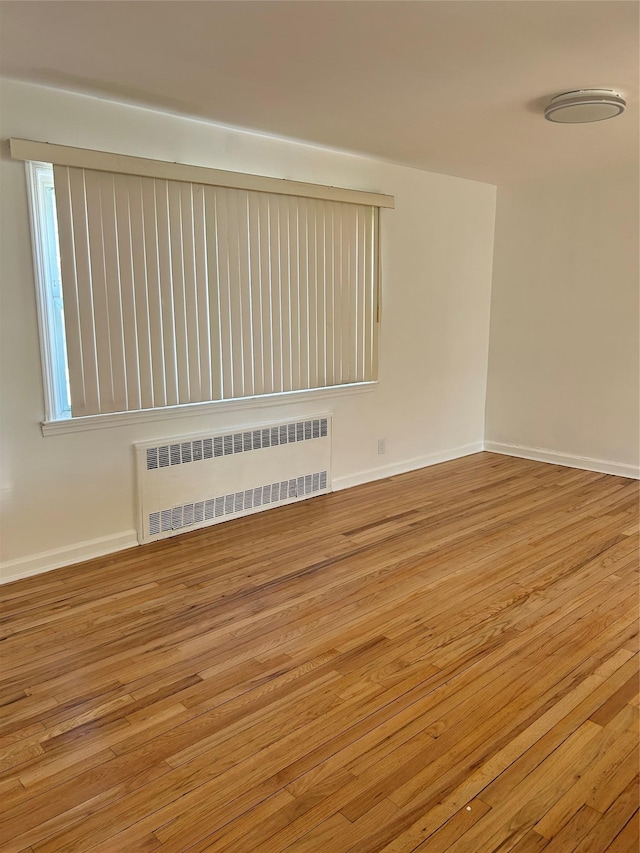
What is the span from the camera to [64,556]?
3.38 meters

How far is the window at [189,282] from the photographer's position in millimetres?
3203

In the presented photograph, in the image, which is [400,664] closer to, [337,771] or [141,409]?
[337,771]

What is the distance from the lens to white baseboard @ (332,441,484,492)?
477 centimetres

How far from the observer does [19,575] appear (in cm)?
322

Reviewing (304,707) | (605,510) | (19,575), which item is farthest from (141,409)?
(605,510)

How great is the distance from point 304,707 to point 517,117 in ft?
10.7

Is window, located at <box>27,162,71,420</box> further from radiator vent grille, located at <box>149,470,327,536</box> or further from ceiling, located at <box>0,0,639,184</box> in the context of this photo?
radiator vent grille, located at <box>149,470,327,536</box>

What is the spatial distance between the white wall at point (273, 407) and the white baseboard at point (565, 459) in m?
0.27

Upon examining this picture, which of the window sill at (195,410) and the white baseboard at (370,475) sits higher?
the window sill at (195,410)

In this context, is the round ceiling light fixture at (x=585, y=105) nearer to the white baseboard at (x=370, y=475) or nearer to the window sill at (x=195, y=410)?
the window sill at (x=195, y=410)

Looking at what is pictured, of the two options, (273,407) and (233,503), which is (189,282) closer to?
(273,407)

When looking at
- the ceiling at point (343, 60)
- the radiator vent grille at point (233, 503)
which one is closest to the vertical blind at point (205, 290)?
the ceiling at point (343, 60)

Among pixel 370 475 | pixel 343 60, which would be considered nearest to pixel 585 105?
pixel 343 60

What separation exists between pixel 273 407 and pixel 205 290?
36.4 inches
